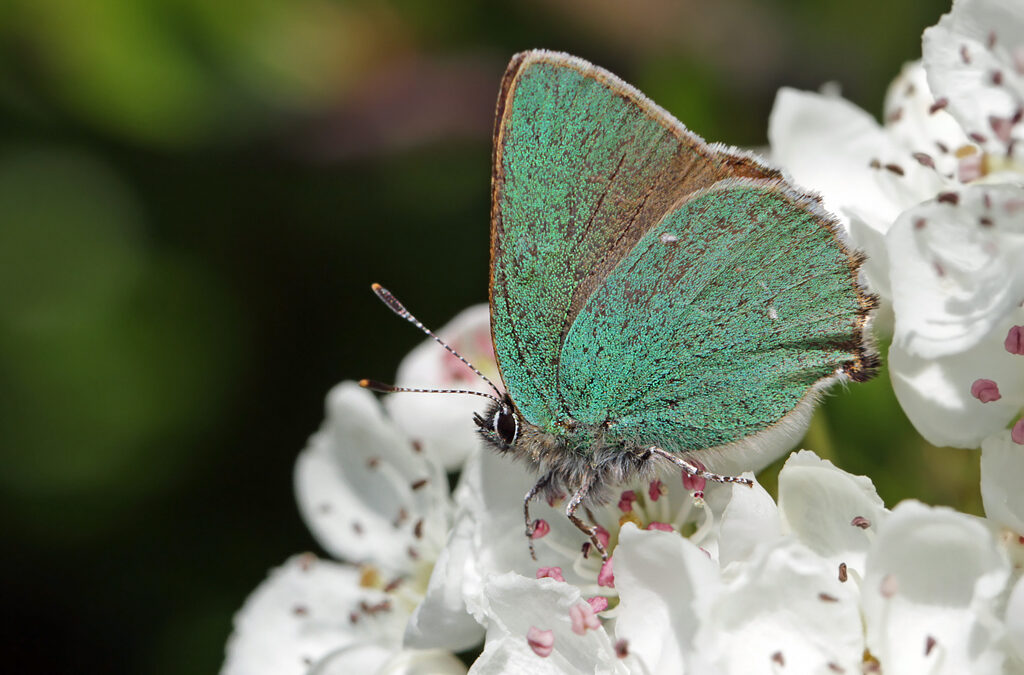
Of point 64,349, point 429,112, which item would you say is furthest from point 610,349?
point 64,349

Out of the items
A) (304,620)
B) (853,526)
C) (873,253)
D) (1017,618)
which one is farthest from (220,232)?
(1017,618)

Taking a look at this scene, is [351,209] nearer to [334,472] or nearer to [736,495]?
[334,472]

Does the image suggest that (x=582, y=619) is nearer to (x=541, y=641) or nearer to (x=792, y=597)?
(x=541, y=641)

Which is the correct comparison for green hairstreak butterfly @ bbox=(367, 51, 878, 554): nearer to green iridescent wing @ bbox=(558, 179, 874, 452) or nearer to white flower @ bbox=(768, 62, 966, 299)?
green iridescent wing @ bbox=(558, 179, 874, 452)

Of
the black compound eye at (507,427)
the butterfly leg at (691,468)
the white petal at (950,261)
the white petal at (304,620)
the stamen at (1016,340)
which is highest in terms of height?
the white petal at (950,261)

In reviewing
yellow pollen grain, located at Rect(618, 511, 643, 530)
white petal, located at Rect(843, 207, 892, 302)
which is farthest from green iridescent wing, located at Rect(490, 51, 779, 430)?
yellow pollen grain, located at Rect(618, 511, 643, 530)

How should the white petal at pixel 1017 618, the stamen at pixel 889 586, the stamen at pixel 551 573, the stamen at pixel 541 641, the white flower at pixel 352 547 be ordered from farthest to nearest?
the white flower at pixel 352 547, the stamen at pixel 551 573, the stamen at pixel 541 641, the stamen at pixel 889 586, the white petal at pixel 1017 618

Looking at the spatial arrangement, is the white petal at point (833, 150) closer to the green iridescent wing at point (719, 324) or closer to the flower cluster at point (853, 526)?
the flower cluster at point (853, 526)

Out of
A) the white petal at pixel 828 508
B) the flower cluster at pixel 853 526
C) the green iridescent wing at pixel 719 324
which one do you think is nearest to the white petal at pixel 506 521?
the flower cluster at pixel 853 526
